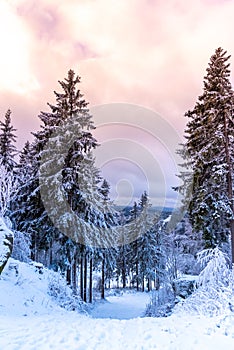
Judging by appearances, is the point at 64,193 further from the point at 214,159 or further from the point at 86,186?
the point at 214,159

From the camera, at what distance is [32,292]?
10.5 metres

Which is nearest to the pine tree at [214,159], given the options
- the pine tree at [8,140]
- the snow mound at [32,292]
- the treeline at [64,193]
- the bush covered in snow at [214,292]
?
the bush covered in snow at [214,292]

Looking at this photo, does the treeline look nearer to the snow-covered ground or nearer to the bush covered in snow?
the snow-covered ground

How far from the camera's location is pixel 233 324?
621cm

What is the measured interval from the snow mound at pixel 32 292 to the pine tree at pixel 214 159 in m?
7.54

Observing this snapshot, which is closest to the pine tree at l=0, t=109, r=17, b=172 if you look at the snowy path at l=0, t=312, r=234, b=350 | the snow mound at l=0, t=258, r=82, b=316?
the snow mound at l=0, t=258, r=82, b=316

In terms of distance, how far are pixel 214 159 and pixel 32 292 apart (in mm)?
10533

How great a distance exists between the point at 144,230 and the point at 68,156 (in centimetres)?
2222

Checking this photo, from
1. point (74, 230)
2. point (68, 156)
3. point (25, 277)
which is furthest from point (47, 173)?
point (25, 277)

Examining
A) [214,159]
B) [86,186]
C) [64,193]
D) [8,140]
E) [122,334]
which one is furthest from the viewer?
[8,140]

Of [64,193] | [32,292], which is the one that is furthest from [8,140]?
[32,292]

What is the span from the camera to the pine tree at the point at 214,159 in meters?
13.5

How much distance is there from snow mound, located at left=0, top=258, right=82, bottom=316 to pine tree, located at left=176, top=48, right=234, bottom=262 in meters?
7.54

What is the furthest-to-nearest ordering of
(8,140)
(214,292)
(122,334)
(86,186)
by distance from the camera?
(8,140) → (86,186) → (214,292) → (122,334)
